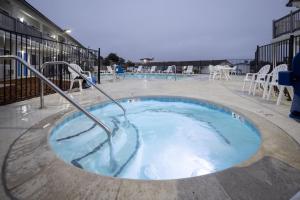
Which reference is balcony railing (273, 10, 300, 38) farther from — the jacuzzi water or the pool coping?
the pool coping

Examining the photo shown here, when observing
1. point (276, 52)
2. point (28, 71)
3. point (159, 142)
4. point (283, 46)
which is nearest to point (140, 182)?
point (159, 142)

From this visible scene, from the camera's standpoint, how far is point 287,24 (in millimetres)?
12258

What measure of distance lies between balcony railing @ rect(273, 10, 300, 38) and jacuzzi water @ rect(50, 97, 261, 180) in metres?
10.1

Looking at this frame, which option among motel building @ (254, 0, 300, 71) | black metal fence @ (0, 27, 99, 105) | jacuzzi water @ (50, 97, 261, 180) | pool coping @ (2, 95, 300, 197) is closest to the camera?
pool coping @ (2, 95, 300, 197)

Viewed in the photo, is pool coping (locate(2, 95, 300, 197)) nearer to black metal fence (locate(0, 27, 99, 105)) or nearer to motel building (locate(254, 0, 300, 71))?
black metal fence (locate(0, 27, 99, 105))

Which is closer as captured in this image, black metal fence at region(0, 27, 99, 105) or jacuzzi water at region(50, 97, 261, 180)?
jacuzzi water at region(50, 97, 261, 180)

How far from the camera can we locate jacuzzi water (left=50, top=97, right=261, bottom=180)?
2.23 meters

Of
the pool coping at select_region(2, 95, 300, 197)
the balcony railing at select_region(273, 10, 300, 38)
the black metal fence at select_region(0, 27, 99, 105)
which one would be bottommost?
the pool coping at select_region(2, 95, 300, 197)

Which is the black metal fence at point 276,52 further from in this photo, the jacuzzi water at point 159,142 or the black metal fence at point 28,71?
the black metal fence at point 28,71

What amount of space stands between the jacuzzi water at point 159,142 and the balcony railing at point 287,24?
10.1 meters

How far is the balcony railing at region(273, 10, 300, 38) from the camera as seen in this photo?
11.2 m

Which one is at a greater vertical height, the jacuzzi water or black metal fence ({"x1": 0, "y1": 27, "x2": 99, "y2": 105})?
black metal fence ({"x1": 0, "y1": 27, "x2": 99, "y2": 105})

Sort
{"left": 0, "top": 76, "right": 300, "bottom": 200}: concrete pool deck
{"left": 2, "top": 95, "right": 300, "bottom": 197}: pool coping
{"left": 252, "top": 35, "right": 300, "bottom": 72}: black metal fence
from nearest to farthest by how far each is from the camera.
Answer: {"left": 0, "top": 76, "right": 300, "bottom": 200}: concrete pool deck, {"left": 2, "top": 95, "right": 300, "bottom": 197}: pool coping, {"left": 252, "top": 35, "right": 300, "bottom": 72}: black metal fence

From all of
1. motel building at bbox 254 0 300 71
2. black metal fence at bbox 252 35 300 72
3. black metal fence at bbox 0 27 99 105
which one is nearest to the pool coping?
black metal fence at bbox 0 27 99 105
